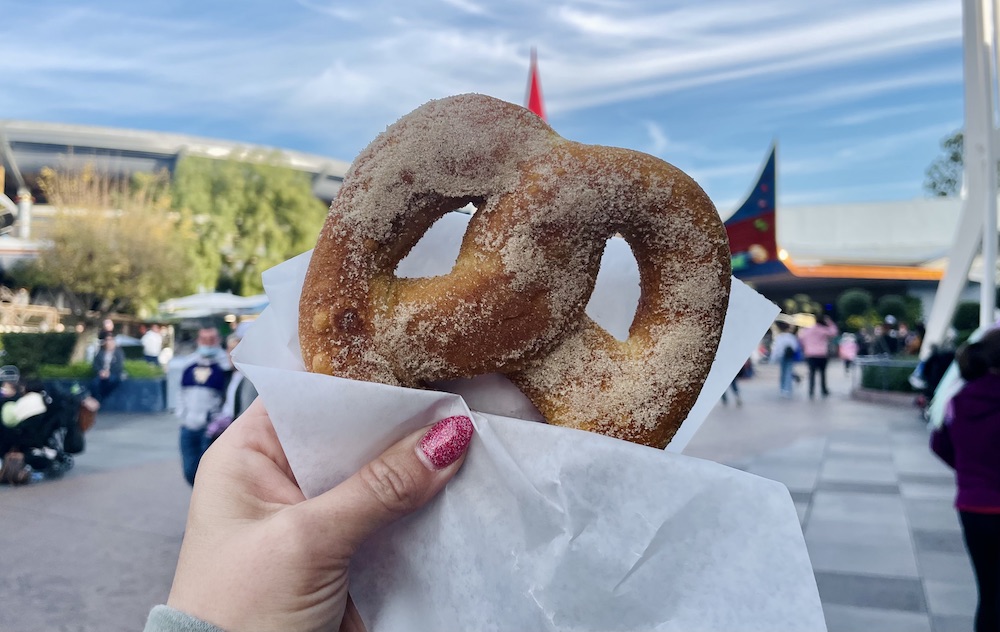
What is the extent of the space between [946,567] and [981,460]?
6.46 feet

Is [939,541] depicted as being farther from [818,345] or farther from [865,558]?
[818,345]

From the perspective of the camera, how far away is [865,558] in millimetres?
5285

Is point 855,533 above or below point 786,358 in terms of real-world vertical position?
above

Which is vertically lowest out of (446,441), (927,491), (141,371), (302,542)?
(141,371)

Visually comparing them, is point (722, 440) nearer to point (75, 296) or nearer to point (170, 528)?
point (170, 528)

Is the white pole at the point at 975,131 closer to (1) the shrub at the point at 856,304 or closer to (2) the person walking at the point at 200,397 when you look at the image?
(2) the person walking at the point at 200,397

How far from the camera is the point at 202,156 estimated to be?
3017 cm

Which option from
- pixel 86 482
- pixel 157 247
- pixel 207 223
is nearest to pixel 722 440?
pixel 86 482

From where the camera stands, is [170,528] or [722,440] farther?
[722,440]

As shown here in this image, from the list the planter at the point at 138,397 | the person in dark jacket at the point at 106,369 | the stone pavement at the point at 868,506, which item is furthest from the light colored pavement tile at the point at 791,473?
the planter at the point at 138,397

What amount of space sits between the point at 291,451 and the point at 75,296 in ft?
81.4

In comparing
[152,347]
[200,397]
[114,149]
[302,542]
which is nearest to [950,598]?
[302,542]

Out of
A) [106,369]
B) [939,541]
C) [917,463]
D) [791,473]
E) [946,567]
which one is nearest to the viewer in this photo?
[946,567]

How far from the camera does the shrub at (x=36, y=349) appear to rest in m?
16.2
